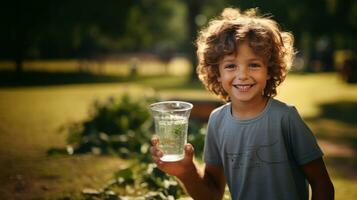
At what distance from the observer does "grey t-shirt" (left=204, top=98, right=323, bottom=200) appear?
290 cm

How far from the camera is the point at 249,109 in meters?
3.14

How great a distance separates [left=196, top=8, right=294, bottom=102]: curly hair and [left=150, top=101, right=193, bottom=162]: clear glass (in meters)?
0.47

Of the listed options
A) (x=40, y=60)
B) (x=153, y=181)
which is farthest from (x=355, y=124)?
(x=40, y=60)

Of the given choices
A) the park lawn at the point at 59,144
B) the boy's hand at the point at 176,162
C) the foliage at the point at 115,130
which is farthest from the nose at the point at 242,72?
the foliage at the point at 115,130

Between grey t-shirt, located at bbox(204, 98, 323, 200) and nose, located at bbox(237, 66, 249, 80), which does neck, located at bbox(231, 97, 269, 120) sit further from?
nose, located at bbox(237, 66, 249, 80)

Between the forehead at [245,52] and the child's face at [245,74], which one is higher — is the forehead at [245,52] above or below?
above

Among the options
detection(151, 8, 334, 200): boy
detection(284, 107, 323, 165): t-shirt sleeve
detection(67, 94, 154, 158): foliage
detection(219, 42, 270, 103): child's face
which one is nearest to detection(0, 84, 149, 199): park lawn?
detection(67, 94, 154, 158): foliage

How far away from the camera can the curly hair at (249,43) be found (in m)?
3.10

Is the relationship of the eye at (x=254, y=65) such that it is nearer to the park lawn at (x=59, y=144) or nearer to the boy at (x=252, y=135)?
the boy at (x=252, y=135)

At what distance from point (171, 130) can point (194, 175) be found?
0.41 meters

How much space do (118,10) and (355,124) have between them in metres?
17.6

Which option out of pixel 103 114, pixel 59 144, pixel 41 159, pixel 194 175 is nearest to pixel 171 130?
pixel 194 175

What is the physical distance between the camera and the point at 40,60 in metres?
43.8

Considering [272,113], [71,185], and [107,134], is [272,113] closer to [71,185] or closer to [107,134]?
[71,185]
